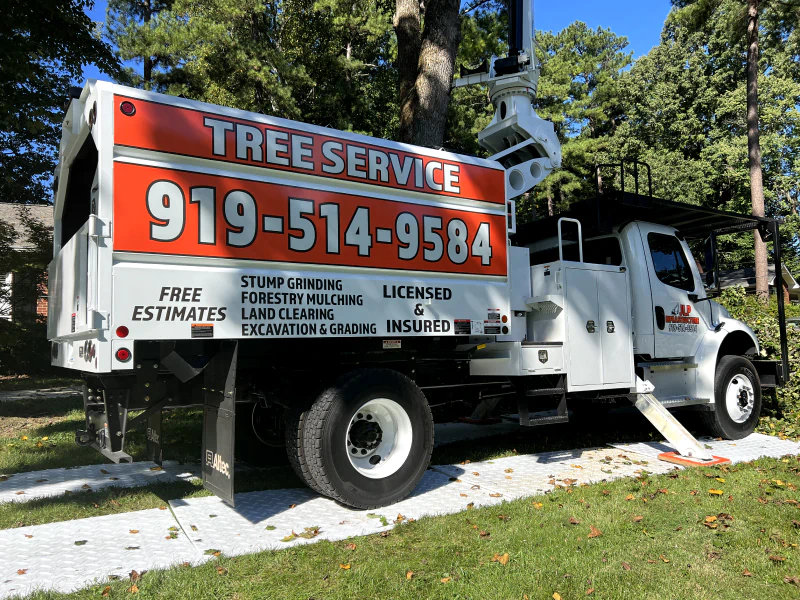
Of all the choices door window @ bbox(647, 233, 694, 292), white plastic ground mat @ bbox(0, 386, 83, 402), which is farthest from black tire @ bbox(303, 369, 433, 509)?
white plastic ground mat @ bbox(0, 386, 83, 402)

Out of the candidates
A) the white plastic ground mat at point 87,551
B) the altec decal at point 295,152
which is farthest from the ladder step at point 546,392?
the white plastic ground mat at point 87,551

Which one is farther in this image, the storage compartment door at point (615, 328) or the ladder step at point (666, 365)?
the ladder step at point (666, 365)

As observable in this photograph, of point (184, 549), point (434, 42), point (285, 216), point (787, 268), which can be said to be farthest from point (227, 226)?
point (787, 268)

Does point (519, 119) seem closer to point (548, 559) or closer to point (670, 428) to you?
point (670, 428)

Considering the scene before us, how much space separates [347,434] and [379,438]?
0.40 m

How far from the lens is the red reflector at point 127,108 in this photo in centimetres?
399

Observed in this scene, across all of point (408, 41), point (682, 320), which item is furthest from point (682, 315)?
point (408, 41)

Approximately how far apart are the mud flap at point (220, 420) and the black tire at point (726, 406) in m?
5.89

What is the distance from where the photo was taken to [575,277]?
618 centimetres

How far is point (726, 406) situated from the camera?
7.52 m

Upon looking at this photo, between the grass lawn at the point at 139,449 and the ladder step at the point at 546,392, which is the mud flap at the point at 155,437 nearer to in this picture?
the grass lawn at the point at 139,449

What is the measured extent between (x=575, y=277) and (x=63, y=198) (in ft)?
16.1

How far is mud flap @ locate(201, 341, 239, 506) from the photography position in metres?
4.23

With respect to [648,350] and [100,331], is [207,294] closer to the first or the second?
[100,331]
